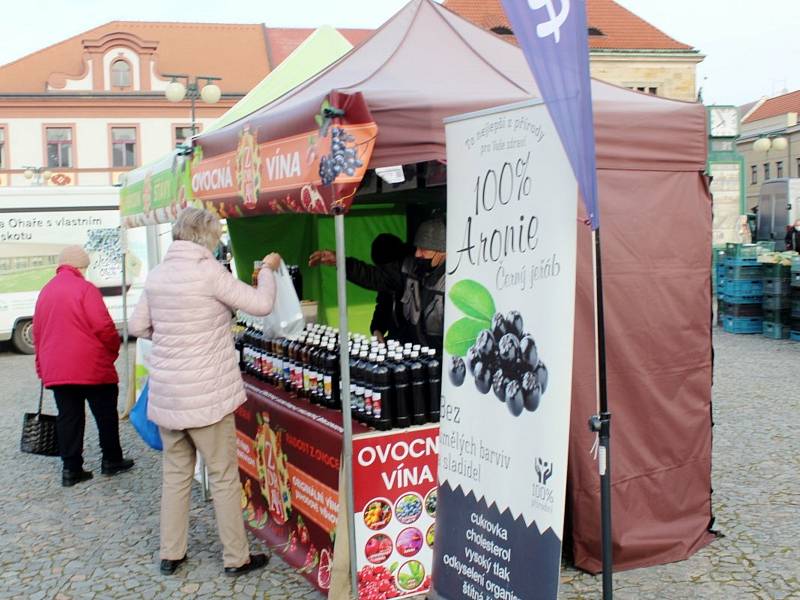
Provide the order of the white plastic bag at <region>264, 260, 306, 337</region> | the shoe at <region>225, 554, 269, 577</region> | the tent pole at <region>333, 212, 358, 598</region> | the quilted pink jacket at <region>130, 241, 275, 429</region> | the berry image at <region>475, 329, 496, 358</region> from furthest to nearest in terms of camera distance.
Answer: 1. the white plastic bag at <region>264, 260, 306, 337</region>
2. the shoe at <region>225, 554, 269, 577</region>
3. the quilted pink jacket at <region>130, 241, 275, 429</region>
4. the tent pole at <region>333, 212, 358, 598</region>
5. the berry image at <region>475, 329, 496, 358</region>

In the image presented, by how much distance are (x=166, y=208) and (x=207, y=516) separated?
6.70 feet

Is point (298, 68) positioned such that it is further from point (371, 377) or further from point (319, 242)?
point (371, 377)

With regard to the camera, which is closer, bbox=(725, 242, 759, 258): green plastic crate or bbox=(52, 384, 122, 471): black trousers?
bbox=(52, 384, 122, 471): black trousers

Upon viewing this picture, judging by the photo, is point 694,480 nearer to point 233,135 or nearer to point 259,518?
point 259,518

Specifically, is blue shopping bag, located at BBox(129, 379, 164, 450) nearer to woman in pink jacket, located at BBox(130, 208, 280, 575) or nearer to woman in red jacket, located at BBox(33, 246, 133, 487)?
woman in red jacket, located at BBox(33, 246, 133, 487)

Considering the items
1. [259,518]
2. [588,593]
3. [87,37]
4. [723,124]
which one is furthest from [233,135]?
[87,37]

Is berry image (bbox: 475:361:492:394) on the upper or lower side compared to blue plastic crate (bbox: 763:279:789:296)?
upper

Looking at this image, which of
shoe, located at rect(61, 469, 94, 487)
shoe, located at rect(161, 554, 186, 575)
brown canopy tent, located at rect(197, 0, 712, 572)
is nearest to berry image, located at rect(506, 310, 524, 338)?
brown canopy tent, located at rect(197, 0, 712, 572)

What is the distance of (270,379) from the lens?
4.84 metres

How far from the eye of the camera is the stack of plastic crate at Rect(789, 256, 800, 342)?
11.3 m

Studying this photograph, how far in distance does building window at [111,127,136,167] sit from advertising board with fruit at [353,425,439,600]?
34.9 metres

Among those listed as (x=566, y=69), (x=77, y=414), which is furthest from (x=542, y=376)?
(x=77, y=414)

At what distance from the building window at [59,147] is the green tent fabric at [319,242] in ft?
105

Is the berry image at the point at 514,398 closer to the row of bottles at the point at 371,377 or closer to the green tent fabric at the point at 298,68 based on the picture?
the row of bottles at the point at 371,377
